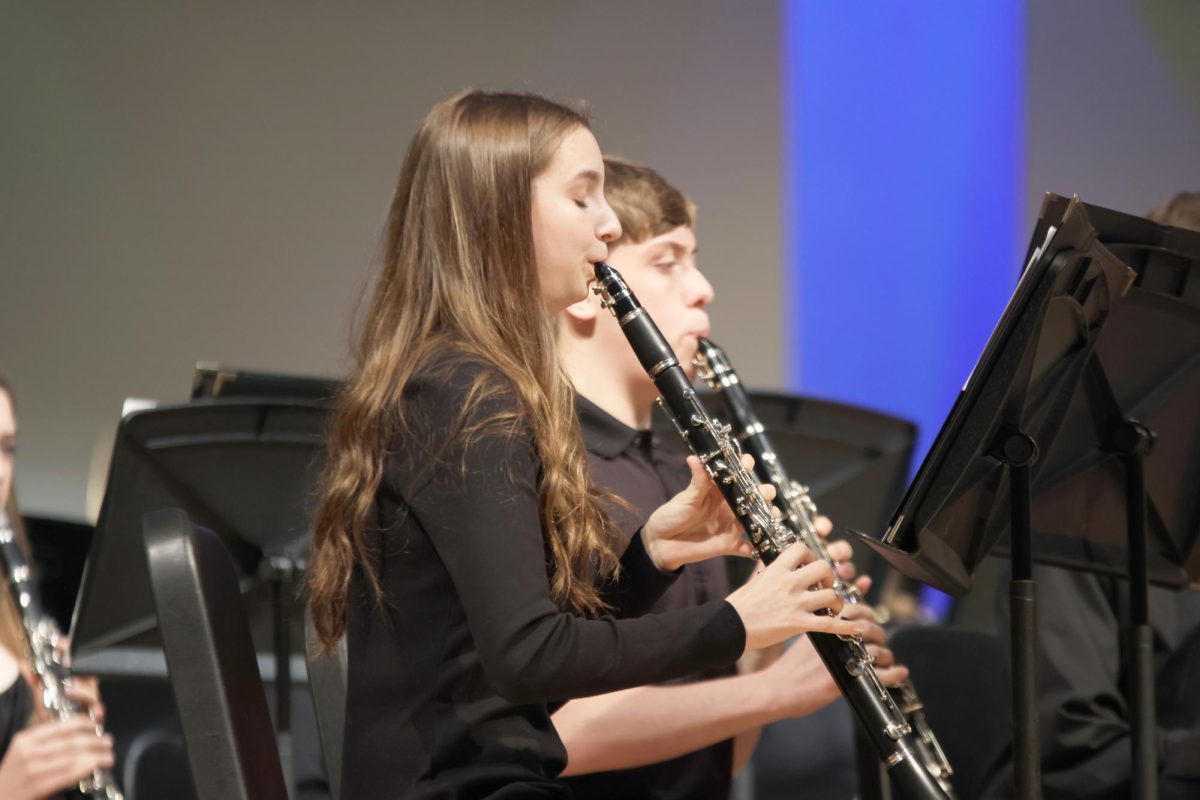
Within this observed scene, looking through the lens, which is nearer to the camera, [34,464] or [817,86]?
[34,464]

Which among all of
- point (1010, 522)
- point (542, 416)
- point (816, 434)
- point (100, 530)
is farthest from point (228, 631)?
point (816, 434)

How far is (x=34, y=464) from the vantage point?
3482 mm

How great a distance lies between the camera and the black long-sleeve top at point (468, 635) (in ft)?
4.12

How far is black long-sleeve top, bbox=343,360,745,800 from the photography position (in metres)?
1.25

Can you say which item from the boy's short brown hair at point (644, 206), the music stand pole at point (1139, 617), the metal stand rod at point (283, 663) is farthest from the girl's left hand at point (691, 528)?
the metal stand rod at point (283, 663)

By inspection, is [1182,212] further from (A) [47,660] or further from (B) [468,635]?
(A) [47,660]

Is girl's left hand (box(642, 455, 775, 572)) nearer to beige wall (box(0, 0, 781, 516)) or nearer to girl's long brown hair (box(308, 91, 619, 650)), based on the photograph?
girl's long brown hair (box(308, 91, 619, 650))

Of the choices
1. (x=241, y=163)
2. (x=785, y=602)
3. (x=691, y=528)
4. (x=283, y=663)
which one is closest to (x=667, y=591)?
(x=691, y=528)

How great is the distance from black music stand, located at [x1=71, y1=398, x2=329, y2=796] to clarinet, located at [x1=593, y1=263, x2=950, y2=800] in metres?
0.59

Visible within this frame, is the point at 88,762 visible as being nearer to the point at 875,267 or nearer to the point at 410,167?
the point at 410,167

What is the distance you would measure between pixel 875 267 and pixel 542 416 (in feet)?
9.12

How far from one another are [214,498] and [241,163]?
177 centimetres

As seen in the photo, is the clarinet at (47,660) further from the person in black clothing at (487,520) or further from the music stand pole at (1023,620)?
the music stand pole at (1023,620)

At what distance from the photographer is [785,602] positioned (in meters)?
1.33
